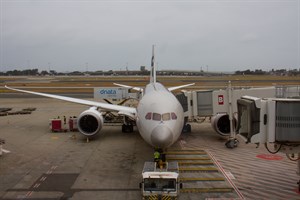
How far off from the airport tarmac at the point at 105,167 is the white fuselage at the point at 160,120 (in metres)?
2.49

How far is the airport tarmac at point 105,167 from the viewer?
14906 millimetres

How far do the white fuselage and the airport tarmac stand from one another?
2489 mm

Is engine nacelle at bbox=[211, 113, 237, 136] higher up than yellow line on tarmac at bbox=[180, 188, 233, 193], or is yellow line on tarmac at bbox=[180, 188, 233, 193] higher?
engine nacelle at bbox=[211, 113, 237, 136]

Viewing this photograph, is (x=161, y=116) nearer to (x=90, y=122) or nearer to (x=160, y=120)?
(x=160, y=120)

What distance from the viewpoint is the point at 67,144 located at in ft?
81.0

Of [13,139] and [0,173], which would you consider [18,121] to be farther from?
[0,173]

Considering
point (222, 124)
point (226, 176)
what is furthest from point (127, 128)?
point (226, 176)

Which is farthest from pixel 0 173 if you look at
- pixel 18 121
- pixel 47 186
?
pixel 18 121

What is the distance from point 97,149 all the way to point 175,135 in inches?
335

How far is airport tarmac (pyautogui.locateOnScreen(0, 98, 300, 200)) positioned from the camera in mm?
14906

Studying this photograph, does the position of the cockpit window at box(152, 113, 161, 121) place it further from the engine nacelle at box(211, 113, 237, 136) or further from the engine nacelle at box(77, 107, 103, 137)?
the engine nacelle at box(211, 113, 237, 136)

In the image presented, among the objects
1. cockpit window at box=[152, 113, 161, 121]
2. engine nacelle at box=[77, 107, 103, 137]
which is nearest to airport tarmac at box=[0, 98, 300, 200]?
engine nacelle at box=[77, 107, 103, 137]

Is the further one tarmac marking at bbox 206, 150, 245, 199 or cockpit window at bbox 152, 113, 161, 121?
cockpit window at bbox 152, 113, 161, 121

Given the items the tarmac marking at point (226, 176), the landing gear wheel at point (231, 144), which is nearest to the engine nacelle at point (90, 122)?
the tarmac marking at point (226, 176)
